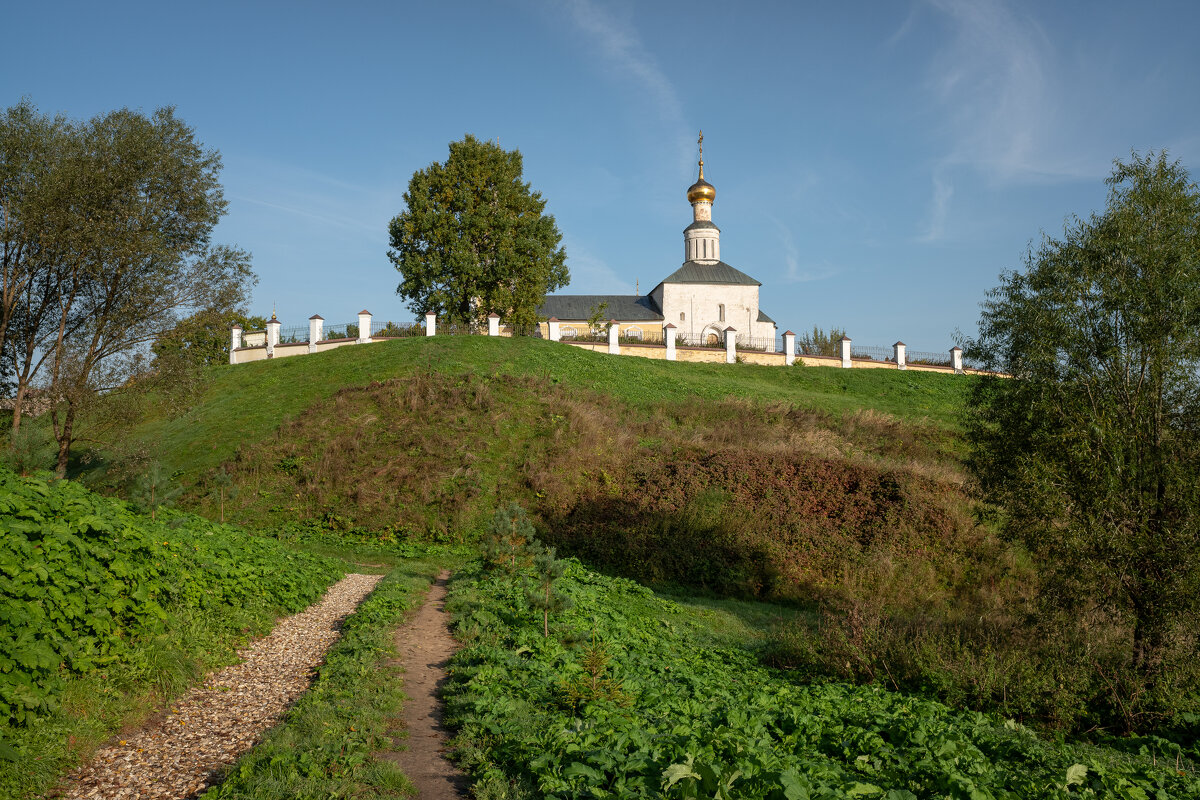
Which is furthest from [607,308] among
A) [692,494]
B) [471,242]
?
[692,494]

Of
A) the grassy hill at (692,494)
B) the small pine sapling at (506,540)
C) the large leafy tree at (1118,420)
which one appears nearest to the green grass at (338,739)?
the small pine sapling at (506,540)

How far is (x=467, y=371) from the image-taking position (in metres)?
26.5

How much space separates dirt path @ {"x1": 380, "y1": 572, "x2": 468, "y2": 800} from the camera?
17.5ft

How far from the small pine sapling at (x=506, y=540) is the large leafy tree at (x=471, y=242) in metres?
28.0

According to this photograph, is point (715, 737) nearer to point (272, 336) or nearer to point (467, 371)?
point (467, 371)

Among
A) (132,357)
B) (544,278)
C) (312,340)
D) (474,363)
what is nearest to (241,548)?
(132,357)

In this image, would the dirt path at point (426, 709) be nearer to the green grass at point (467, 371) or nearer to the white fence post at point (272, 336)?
the green grass at point (467, 371)

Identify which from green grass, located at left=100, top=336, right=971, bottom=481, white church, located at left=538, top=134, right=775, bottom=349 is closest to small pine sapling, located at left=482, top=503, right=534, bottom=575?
green grass, located at left=100, top=336, right=971, bottom=481

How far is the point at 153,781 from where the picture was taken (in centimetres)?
524

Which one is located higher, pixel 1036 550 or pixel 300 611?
pixel 1036 550

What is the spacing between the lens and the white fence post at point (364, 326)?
3703 cm

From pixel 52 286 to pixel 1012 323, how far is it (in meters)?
20.1

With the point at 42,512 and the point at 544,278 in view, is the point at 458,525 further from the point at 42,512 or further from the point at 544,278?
the point at 544,278

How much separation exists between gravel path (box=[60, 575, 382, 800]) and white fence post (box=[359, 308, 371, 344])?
29329 millimetres
